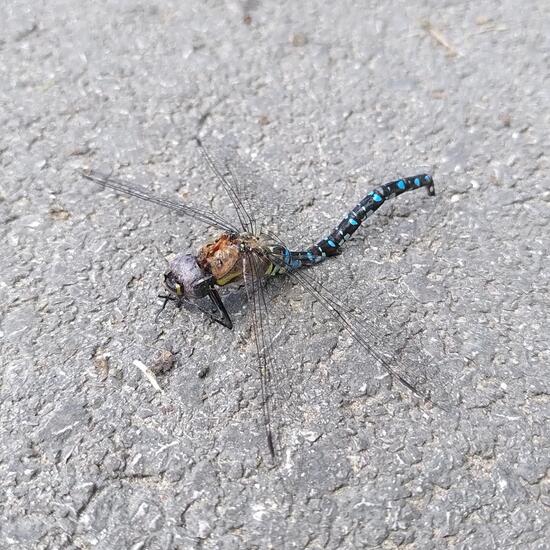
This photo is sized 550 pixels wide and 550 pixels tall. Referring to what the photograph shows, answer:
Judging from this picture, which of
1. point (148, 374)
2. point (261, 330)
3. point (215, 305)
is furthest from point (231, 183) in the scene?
point (148, 374)

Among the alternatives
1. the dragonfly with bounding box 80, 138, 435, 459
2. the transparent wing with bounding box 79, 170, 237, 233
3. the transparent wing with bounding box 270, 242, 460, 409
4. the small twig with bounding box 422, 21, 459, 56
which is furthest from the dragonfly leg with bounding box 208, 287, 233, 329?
the small twig with bounding box 422, 21, 459, 56

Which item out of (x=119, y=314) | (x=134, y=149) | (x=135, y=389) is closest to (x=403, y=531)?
(x=135, y=389)

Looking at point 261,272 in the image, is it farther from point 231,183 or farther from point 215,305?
point 231,183

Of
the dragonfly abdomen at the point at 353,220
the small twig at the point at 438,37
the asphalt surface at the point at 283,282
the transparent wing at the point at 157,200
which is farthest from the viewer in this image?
the small twig at the point at 438,37

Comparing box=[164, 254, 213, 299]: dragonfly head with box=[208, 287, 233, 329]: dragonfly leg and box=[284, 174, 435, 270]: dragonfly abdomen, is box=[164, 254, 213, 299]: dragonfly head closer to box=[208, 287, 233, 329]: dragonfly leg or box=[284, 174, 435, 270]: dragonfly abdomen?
box=[208, 287, 233, 329]: dragonfly leg

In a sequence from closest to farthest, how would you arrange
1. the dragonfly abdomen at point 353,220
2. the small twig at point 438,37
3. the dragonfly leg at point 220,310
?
the dragonfly leg at point 220,310 < the dragonfly abdomen at point 353,220 < the small twig at point 438,37

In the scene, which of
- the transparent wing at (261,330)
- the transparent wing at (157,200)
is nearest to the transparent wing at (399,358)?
the transparent wing at (261,330)

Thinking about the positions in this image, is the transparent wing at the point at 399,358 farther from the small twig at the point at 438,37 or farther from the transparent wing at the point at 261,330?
the small twig at the point at 438,37

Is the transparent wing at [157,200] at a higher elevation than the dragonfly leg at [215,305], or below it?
higher
